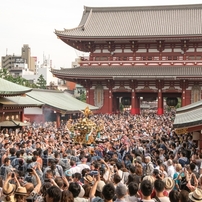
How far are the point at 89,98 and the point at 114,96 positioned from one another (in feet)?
10.6

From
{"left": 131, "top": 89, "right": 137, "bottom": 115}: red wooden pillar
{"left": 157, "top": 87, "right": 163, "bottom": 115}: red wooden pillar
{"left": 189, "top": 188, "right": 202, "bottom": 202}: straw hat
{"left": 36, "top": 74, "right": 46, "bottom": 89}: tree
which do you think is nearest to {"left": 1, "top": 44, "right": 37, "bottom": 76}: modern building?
{"left": 36, "top": 74, "right": 46, "bottom": 89}: tree

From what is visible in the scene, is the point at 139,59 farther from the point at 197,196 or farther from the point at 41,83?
the point at 41,83

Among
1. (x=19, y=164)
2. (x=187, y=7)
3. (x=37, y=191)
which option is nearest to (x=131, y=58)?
(x=187, y=7)

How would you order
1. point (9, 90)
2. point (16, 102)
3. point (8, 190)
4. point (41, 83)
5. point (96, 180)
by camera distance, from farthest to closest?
point (41, 83)
point (16, 102)
point (9, 90)
point (96, 180)
point (8, 190)

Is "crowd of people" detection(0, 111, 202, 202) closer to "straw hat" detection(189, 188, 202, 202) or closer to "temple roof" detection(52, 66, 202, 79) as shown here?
"straw hat" detection(189, 188, 202, 202)

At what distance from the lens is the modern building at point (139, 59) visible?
132 ft

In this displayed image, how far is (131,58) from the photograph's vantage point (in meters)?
42.7

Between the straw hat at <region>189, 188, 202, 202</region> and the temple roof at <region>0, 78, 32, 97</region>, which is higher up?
the temple roof at <region>0, 78, 32, 97</region>

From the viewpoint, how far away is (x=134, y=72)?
40.4m

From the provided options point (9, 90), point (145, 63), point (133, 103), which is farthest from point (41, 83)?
point (9, 90)

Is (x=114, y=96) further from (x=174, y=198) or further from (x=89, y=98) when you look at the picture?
(x=174, y=198)

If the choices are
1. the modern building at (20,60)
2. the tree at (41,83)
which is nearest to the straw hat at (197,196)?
the tree at (41,83)

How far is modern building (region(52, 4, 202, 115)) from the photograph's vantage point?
132 ft

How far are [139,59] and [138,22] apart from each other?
6.28 metres
